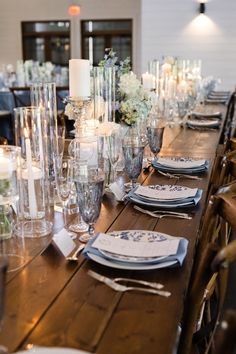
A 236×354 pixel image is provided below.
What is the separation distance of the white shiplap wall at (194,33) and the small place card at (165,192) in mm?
7267

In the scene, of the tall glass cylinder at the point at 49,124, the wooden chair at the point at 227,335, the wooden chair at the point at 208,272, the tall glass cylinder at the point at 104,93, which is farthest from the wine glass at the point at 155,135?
the wooden chair at the point at 227,335

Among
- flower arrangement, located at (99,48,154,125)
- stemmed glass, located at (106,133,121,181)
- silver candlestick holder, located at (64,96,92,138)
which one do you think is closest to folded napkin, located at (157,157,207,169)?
flower arrangement, located at (99,48,154,125)

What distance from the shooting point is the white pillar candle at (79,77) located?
201 cm

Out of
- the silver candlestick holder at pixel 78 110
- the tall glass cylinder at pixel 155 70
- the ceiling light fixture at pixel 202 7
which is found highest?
the ceiling light fixture at pixel 202 7

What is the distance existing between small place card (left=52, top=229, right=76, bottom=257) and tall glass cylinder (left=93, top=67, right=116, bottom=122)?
40.2 inches

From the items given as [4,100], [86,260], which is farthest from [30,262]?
[4,100]

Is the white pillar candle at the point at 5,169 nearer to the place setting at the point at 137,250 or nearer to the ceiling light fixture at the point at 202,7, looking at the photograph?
the place setting at the point at 137,250

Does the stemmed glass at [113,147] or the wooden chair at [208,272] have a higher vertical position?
the stemmed glass at [113,147]

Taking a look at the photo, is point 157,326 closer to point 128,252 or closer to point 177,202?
point 128,252

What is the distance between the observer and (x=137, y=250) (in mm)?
1319

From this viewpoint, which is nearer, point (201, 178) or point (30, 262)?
point (30, 262)

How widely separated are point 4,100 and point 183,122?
3.39 m

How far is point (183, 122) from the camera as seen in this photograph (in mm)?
4309

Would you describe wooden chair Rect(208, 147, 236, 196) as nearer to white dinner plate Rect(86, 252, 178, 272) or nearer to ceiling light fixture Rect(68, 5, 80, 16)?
white dinner plate Rect(86, 252, 178, 272)
